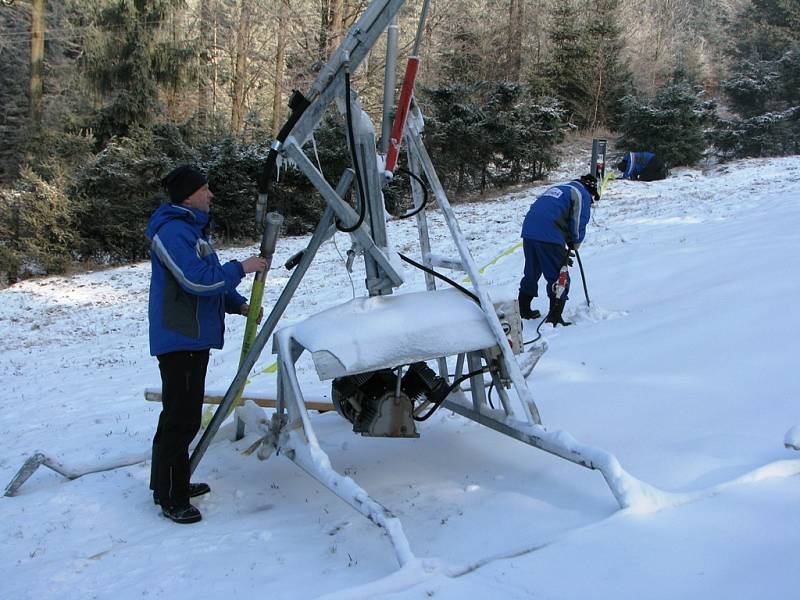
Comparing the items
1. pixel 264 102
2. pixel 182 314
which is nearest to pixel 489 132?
pixel 264 102

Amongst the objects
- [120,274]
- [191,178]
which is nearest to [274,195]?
[120,274]

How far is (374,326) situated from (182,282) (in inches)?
40.6

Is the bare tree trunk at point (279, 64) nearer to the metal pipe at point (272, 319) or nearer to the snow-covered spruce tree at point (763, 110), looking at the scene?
the snow-covered spruce tree at point (763, 110)

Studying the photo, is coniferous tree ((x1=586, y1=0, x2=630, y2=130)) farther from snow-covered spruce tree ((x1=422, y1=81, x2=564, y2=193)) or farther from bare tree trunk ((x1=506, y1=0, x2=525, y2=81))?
snow-covered spruce tree ((x1=422, y1=81, x2=564, y2=193))

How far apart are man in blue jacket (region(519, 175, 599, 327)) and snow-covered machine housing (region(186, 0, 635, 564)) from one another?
Answer: 3.96m

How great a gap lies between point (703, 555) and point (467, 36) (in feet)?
104

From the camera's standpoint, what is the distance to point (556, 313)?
307 inches

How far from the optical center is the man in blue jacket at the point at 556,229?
7949mm

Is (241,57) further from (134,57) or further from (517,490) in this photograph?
(517,490)

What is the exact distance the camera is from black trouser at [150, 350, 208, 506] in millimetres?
3934

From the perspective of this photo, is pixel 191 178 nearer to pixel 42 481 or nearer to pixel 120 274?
pixel 42 481

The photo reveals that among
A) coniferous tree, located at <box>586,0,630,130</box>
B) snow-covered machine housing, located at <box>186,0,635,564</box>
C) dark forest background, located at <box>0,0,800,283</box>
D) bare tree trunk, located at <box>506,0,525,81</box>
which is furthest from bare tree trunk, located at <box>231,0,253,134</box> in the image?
snow-covered machine housing, located at <box>186,0,635,564</box>

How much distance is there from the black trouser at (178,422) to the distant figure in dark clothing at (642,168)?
755 inches

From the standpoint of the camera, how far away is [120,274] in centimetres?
1767
